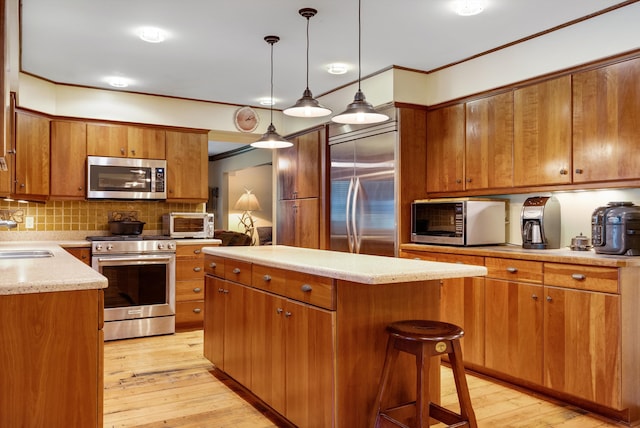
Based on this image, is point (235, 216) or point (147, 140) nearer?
point (147, 140)

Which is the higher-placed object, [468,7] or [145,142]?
[468,7]

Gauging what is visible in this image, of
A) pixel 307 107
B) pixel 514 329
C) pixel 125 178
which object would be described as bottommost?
pixel 514 329

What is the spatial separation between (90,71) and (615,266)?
13.9ft

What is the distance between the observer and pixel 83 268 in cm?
221

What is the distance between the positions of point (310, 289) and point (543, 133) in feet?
7.12

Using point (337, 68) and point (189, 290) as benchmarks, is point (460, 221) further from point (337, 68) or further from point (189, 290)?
point (189, 290)

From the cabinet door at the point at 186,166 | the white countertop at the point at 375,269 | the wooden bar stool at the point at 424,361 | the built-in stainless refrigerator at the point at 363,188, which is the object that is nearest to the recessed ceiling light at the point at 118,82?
the cabinet door at the point at 186,166

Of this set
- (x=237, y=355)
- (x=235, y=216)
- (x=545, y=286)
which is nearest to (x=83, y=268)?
(x=237, y=355)

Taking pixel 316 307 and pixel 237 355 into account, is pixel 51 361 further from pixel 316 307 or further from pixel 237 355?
pixel 237 355

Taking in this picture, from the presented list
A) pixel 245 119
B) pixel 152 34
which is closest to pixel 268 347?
pixel 152 34

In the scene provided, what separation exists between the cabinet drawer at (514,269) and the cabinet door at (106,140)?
11.8 ft

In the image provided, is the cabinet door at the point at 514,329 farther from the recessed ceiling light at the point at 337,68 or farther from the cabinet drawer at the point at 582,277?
the recessed ceiling light at the point at 337,68

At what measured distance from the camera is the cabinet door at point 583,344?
2771 mm

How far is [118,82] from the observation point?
189 inches
